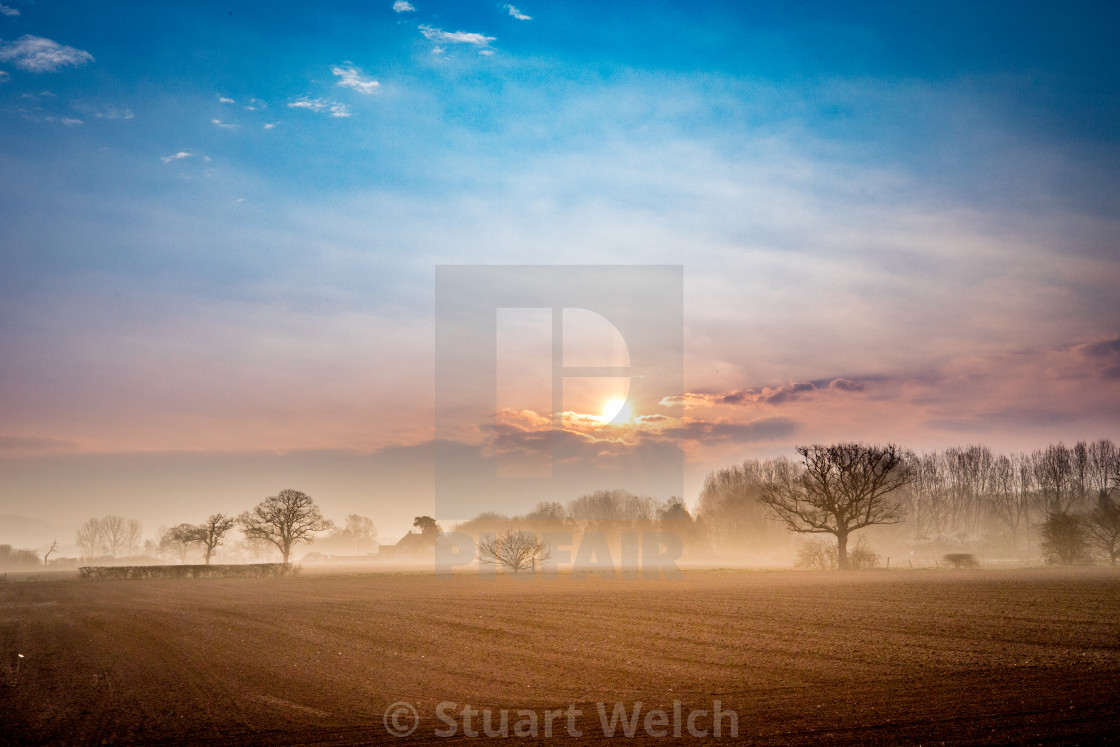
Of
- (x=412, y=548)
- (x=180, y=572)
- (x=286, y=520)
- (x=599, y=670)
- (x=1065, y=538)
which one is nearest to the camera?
(x=599, y=670)

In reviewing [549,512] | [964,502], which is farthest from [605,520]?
[964,502]

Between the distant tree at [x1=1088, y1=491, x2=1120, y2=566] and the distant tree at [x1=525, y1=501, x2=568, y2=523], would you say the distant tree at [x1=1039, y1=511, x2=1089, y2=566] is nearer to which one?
the distant tree at [x1=1088, y1=491, x2=1120, y2=566]

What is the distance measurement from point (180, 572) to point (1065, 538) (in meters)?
85.4

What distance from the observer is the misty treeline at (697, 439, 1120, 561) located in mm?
106375

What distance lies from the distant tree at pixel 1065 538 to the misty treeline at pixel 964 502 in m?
35.8

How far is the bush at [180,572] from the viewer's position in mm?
68812

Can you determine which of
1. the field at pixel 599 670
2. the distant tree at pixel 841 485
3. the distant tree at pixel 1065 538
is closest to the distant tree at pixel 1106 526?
the distant tree at pixel 1065 538

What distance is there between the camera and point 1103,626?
1841cm

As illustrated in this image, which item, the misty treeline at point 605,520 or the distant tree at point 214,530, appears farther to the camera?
the misty treeline at point 605,520

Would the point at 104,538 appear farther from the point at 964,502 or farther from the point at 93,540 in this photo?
the point at 964,502

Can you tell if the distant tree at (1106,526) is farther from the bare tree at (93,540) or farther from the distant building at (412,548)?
the bare tree at (93,540)

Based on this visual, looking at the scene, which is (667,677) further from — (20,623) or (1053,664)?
(20,623)

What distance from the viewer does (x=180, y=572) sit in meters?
69.1

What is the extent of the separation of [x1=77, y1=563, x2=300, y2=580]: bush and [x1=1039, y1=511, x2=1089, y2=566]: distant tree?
7534 cm
